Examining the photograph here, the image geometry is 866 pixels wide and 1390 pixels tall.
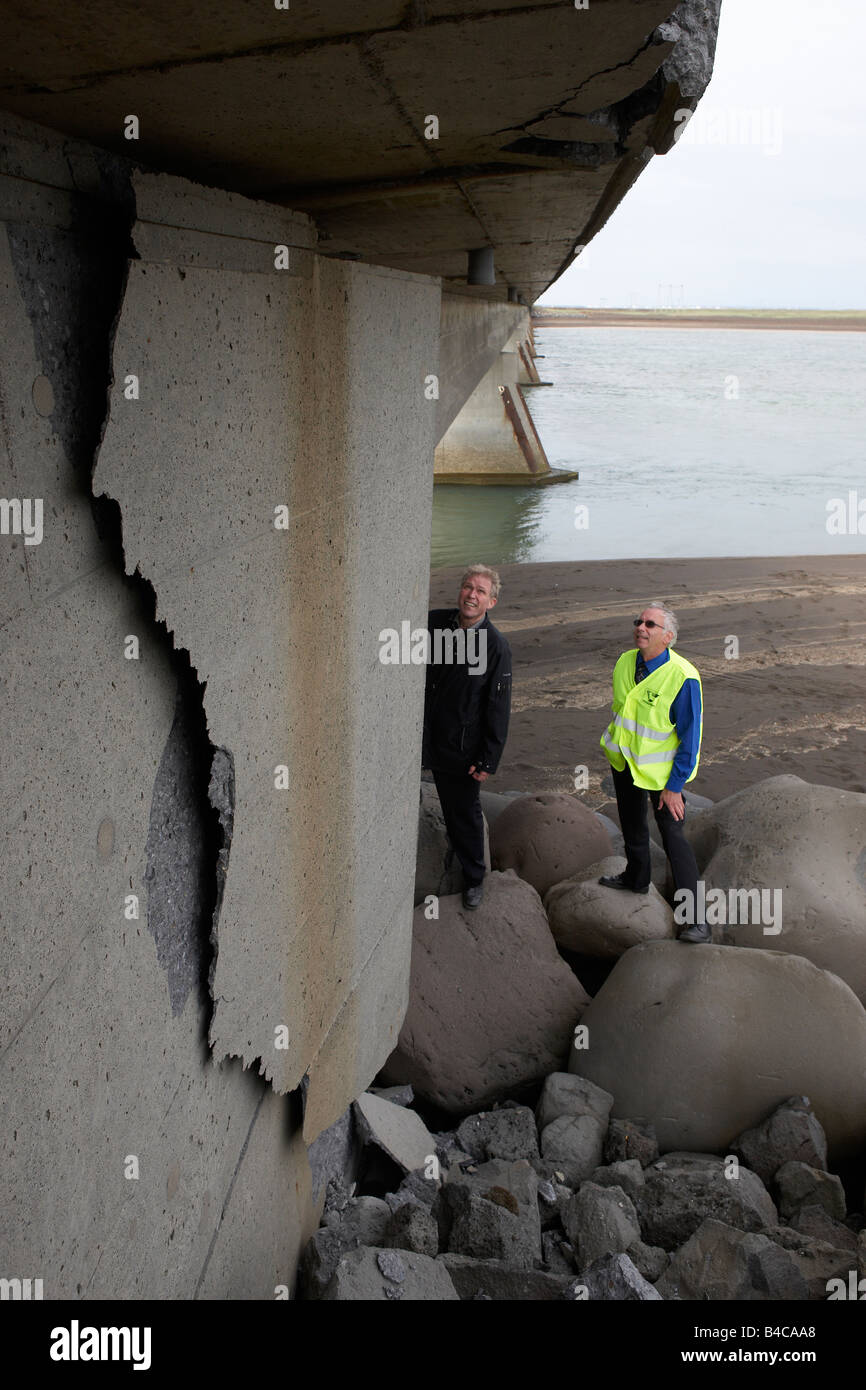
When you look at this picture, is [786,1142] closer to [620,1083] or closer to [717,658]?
[620,1083]

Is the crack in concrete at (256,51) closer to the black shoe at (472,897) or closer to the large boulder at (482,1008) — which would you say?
the large boulder at (482,1008)

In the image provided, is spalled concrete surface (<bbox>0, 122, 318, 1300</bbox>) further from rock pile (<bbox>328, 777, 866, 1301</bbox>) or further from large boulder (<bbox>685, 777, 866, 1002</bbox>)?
large boulder (<bbox>685, 777, 866, 1002</bbox>)

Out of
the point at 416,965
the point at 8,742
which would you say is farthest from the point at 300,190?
the point at 416,965

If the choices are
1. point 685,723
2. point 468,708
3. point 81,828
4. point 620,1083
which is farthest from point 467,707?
point 81,828

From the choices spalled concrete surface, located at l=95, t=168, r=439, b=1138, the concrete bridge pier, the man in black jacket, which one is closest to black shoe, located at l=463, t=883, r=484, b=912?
the man in black jacket

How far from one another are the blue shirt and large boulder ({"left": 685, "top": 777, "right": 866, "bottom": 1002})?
0.70 m

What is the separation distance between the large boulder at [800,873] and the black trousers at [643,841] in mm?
228

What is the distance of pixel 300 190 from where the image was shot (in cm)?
269

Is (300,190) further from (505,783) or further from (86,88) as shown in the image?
(505,783)

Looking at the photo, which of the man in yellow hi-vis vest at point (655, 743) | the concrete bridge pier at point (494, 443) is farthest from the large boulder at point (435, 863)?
the concrete bridge pier at point (494, 443)

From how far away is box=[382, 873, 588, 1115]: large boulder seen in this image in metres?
5.35

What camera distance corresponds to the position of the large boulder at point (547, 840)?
6637 mm

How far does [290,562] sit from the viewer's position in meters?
3.09

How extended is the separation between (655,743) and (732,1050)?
64.2 inches
